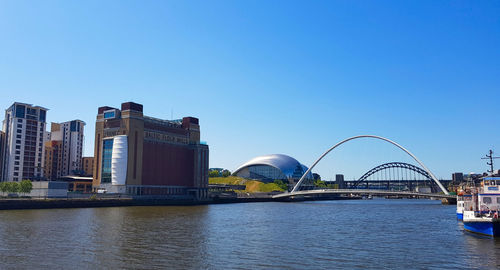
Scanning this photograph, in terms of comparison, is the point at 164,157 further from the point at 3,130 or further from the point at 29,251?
the point at 29,251

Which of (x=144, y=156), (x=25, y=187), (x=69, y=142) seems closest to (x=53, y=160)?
(x=69, y=142)

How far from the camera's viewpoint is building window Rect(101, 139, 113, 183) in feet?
426

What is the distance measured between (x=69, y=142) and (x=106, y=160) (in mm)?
66062

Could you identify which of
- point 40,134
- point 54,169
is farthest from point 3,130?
point 54,169

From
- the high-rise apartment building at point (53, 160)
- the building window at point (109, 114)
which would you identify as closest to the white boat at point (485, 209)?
the building window at point (109, 114)

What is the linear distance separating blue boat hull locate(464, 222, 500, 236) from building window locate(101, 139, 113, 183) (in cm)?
10845

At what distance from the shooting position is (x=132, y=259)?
28.9m

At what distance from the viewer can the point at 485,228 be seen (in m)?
41.2

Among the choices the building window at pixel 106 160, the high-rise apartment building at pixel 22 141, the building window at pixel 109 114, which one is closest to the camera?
the building window at pixel 106 160

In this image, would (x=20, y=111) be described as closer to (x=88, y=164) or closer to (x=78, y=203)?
(x=88, y=164)

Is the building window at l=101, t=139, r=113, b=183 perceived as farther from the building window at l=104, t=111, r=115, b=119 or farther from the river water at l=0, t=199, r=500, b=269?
the river water at l=0, t=199, r=500, b=269

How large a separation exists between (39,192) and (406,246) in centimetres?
9360

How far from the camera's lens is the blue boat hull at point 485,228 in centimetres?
3984

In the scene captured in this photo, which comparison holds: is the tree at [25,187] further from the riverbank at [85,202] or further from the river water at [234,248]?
the river water at [234,248]
